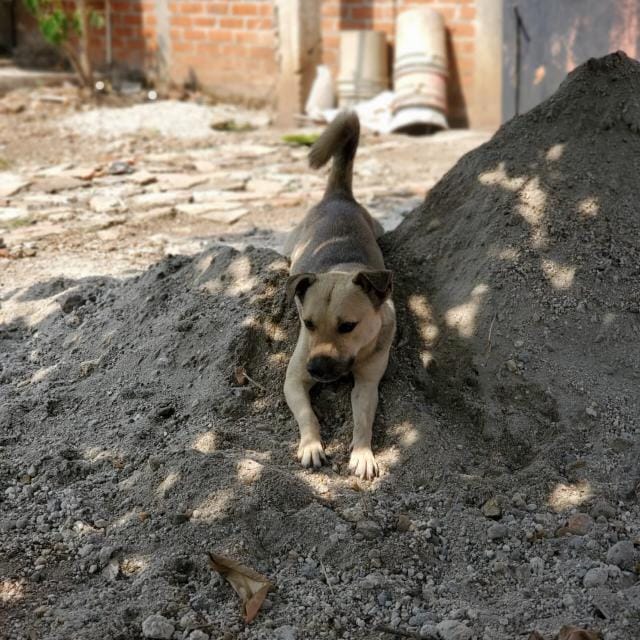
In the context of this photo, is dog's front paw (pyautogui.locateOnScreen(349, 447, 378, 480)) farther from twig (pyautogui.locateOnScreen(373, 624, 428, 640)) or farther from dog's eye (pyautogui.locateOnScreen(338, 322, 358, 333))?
twig (pyautogui.locateOnScreen(373, 624, 428, 640))

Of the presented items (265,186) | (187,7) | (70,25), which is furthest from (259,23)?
(265,186)

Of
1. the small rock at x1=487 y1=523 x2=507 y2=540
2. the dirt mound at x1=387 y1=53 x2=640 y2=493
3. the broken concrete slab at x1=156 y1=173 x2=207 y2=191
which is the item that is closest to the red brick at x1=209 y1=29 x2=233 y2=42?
the broken concrete slab at x1=156 y1=173 x2=207 y2=191

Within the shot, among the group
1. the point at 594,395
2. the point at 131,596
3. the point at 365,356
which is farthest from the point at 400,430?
the point at 131,596

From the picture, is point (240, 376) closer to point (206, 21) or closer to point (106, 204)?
point (106, 204)

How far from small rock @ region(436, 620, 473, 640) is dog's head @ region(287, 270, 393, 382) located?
4.33ft

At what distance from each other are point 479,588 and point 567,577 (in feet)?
1.01

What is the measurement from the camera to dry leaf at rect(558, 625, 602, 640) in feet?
8.87

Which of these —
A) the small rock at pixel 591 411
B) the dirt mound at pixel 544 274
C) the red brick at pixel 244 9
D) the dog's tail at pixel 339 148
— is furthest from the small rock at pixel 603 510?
the red brick at pixel 244 9

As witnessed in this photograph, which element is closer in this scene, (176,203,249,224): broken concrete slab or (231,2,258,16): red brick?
(176,203,249,224): broken concrete slab

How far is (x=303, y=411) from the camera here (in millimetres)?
3936

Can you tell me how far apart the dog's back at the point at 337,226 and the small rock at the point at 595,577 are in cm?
206

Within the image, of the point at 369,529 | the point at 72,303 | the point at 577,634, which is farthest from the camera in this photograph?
the point at 72,303

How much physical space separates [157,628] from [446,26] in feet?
33.6

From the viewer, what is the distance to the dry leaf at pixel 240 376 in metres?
4.13
